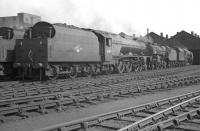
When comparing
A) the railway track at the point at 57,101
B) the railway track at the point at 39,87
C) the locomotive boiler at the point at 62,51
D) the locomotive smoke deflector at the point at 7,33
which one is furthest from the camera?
the locomotive smoke deflector at the point at 7,33

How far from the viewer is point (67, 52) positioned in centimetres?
1684

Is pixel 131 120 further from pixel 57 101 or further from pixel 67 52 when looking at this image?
pixel 67 52

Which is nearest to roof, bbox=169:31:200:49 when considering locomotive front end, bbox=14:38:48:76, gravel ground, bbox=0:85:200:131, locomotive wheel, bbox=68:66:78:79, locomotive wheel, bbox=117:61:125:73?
locomotive wheel, bbox=117:61:125:73

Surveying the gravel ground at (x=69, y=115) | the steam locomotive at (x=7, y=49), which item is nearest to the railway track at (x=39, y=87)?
the gravel ground at (x=69, y=115)

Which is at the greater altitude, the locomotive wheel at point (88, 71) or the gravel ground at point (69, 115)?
the locomotive wheel at point (88, 71)

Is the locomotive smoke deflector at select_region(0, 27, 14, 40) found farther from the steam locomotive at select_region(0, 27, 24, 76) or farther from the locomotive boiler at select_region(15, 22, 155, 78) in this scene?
the locomotive boiler at select_region(15, 22, 155, 78)

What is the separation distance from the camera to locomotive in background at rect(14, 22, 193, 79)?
624 inches

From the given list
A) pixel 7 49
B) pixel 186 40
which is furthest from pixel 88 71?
pixel 186 40

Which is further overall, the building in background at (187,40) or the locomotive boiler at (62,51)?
the building in background at (187,40)

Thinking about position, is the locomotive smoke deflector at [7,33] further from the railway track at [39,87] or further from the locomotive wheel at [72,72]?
the railway track at [39,87]

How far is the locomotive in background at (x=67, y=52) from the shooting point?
52.0 ft

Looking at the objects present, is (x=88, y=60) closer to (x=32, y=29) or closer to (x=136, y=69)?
(x=32, y=29)

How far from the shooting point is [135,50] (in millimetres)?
27141

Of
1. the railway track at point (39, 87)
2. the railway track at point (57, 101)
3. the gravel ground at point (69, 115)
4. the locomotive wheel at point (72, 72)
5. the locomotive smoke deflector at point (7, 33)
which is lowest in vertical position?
the gravel ground at point (69, 115)
